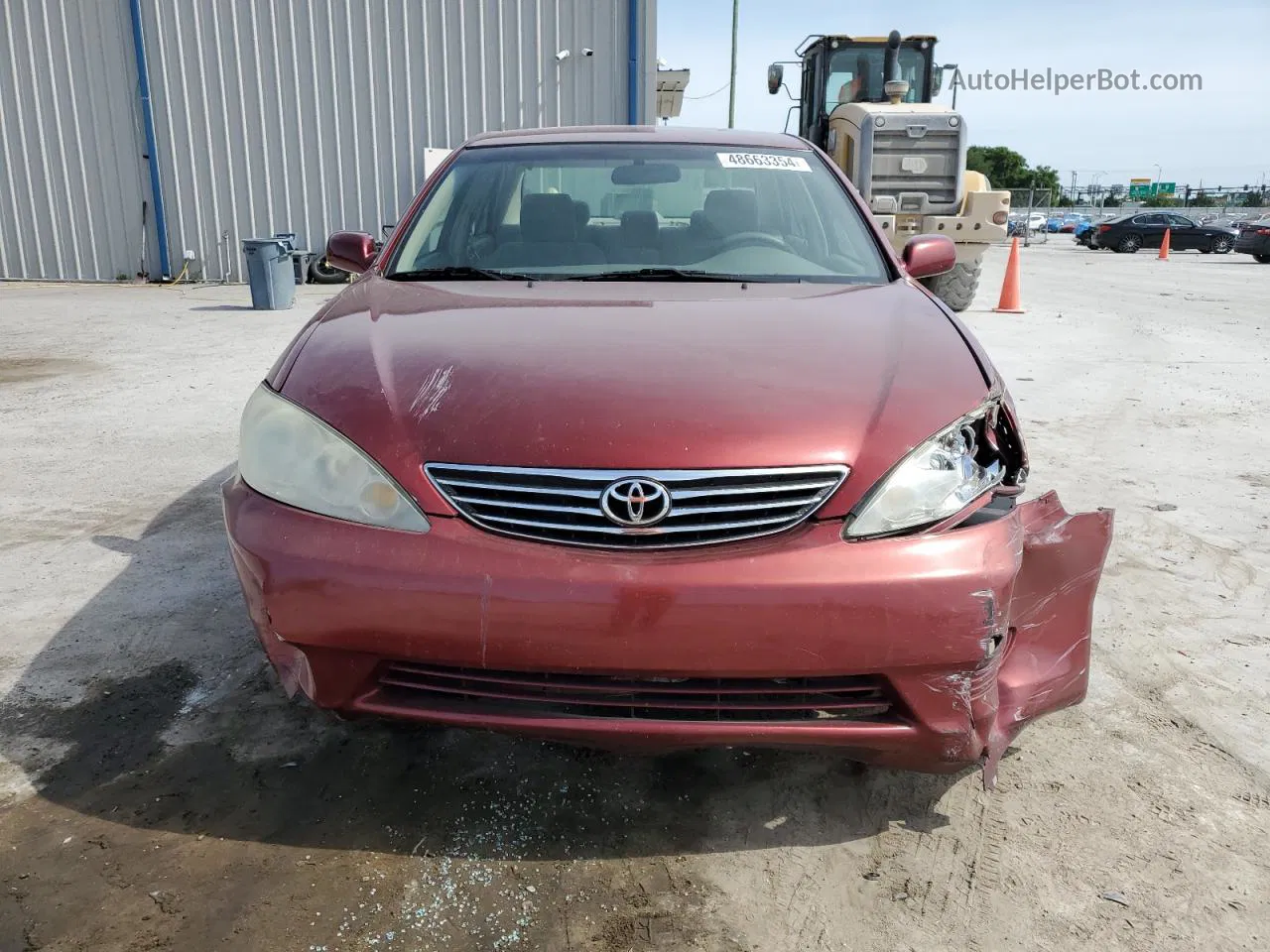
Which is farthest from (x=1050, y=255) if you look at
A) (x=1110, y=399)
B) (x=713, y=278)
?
(x=713, y=278)

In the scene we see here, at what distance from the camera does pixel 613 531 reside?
69.6 inches

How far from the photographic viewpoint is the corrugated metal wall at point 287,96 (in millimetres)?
13547

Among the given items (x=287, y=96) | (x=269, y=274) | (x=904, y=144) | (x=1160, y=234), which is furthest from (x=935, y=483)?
(x=1160, y=234)

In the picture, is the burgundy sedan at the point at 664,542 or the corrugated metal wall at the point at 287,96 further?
the corrugated metal wall at the point at 287,96

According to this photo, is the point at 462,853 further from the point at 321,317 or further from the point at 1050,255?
the point at 1050,255

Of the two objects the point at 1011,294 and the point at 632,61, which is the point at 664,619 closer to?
the point at 1011,294

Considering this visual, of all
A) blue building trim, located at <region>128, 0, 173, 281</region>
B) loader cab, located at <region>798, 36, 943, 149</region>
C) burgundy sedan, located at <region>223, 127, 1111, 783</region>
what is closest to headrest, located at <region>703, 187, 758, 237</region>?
burgundy sedan, located at <region>223, 127, 1111, 783</region>

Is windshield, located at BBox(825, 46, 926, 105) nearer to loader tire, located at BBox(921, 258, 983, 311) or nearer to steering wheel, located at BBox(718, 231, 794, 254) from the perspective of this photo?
loader tire, located at BBox(921, 258, 983, 311)

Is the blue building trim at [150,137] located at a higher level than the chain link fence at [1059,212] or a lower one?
higher

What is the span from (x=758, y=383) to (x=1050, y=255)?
27.8 meters

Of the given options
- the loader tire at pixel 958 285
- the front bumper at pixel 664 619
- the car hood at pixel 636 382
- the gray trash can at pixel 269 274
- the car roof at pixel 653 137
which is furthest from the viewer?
the gray trash can at pixel 269 274

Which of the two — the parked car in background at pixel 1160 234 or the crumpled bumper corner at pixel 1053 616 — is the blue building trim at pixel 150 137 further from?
the parked car in background at pixel 1160 234

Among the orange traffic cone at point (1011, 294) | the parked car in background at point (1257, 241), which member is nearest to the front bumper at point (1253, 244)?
the parked car in background at point (1257, 241)

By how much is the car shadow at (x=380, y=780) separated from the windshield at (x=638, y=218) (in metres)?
1.34
